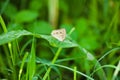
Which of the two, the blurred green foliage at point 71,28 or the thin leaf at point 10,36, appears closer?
the thin leaf at point 10,36

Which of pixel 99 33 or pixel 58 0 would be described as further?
pixel 58 0

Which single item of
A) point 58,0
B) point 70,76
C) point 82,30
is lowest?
point 70,76

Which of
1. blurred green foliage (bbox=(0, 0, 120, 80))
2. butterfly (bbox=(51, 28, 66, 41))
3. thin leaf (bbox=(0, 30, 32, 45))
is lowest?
blurred green foliage (bbox=(0, 0, 120, 80))

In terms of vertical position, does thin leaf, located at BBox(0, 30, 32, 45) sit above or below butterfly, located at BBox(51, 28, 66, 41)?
above

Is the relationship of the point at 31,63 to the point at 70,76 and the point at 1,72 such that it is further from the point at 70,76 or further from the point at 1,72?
the point at 70,76

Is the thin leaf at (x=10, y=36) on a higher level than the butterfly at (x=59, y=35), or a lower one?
higher

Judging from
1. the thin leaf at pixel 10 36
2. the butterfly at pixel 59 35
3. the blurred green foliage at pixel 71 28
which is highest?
the thin leaf at pixel 10 36

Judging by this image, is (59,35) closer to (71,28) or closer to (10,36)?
(10,36)

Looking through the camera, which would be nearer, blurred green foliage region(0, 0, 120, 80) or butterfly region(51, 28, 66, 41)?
butterfly region(51, 28, 66, 41)

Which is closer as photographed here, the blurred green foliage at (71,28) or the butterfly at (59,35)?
the butterfly at (59,35)

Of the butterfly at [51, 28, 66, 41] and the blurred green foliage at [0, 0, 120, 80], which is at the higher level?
the butterfly at [51, 28, 66, 41]

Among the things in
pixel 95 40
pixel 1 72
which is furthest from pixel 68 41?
pixel 95 40
